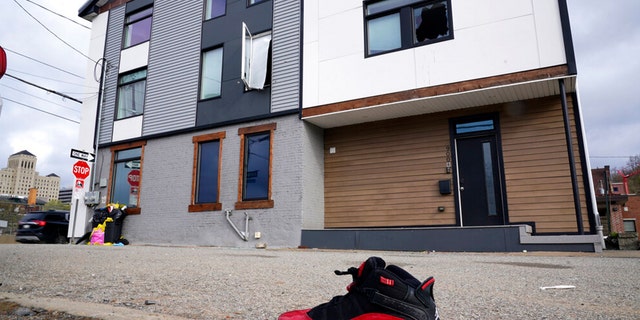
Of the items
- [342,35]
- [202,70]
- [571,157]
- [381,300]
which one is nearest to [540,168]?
[571,157]

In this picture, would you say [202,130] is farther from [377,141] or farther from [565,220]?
[565,220]

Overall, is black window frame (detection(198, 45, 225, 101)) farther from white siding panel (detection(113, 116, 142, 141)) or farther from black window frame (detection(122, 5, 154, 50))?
black window frame (detection(122, 5, 154, 50))

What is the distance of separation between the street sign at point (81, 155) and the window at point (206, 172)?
140 inches

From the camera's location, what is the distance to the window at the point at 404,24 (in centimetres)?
873

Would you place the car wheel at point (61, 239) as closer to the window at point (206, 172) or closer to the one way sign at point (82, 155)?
the one way sign at point (82, 155)

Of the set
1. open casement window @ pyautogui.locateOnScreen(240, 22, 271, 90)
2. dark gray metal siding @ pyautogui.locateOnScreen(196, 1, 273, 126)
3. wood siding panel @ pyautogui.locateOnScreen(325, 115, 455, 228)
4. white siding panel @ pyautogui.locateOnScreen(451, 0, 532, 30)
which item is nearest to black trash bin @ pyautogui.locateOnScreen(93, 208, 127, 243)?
dark gray metal siding @ pyautogui.locateOnScreen(196, 1, 273, 126)

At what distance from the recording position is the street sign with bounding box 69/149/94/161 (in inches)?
461

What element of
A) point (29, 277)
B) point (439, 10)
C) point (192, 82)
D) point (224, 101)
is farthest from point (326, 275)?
point (192, 82)

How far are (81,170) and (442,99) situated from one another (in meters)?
9.93

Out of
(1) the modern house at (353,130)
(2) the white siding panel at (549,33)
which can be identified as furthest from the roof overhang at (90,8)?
(2) the white siding panel at (549,33)

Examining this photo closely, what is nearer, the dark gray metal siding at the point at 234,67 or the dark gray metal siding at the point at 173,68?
the dark gray metal siding at the point at 234,67

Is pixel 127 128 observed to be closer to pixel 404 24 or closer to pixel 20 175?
pixel 404 24

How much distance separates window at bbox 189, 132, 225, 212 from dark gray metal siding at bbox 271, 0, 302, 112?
6.33 feet

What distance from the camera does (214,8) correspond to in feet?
39.3
